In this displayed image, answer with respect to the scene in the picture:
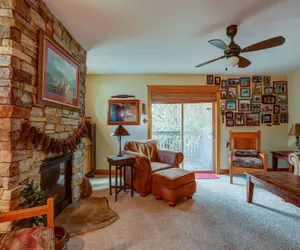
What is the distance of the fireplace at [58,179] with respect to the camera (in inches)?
79.4

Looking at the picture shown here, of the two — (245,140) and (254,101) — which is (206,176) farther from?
(254,101)

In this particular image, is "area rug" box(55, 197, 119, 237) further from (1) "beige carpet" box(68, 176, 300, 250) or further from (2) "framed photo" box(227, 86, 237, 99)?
(2) "framed photo" box(227, 86, 237, 99)

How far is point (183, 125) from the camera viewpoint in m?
4.36

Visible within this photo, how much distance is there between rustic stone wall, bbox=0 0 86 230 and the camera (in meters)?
1.43

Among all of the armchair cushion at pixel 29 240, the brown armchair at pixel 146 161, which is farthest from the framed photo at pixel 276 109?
the armchair cushion at pixel 29 240

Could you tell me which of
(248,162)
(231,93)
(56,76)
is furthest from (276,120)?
(56,76)

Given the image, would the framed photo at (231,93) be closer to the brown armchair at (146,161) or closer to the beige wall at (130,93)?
the beige wall at (130,93)

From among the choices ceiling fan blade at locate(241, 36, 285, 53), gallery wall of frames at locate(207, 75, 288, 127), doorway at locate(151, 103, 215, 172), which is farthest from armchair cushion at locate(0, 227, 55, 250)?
gallery wall of frames at locate(207, 75, 288, 127)

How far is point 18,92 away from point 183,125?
11.4 feet

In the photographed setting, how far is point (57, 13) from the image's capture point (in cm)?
197

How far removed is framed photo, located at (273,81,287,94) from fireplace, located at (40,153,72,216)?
468 centimetres

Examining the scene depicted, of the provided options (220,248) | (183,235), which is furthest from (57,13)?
(220,248)

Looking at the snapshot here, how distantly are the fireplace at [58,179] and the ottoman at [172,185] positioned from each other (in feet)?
4.12

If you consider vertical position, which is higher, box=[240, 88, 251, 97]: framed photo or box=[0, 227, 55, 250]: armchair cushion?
box=[240, 88, 251, 97]: framed photo
